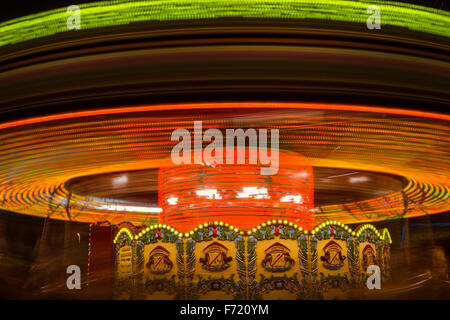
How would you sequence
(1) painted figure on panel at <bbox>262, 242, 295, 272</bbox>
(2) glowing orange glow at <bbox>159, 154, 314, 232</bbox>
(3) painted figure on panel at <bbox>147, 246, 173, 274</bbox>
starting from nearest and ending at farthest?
(1) painted figure on panel at <bbox>262, 242, 295, 272</bbox>
(3) painted figure on panel at <bbox>147, 246, 173, 274</bbox>
(2) glowing orange glow at <bbox>159, 154, 314, 232</bbox>

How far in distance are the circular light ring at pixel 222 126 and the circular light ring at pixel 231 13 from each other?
3.24ft

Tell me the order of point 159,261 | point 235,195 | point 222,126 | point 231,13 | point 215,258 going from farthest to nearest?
point 235,195, point 159,261, point 215,258, point 222,126, point 231,13

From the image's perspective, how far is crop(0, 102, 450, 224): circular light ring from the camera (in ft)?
19.8

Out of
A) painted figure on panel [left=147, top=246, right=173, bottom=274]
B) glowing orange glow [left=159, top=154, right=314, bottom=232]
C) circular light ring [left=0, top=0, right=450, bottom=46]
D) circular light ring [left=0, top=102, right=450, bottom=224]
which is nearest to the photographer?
circular light ring [left=0, top=0, right=450, bottom=46]

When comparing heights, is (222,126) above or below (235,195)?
above

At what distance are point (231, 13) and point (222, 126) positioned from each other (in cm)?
153

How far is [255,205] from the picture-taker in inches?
321

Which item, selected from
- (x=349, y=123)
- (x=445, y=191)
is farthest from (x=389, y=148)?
(x=445, y=191)

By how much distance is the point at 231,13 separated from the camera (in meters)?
5.51

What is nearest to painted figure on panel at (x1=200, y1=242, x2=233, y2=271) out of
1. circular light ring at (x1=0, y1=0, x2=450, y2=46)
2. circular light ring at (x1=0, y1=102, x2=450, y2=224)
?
circular light ring at (x1=0, y1=102, x2=450, y2=224)

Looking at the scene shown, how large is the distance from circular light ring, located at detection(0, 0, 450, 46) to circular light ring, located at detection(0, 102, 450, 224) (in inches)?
38.8

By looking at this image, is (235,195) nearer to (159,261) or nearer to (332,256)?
(159,261)

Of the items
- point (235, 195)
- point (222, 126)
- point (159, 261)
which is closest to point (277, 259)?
point (235, 195)

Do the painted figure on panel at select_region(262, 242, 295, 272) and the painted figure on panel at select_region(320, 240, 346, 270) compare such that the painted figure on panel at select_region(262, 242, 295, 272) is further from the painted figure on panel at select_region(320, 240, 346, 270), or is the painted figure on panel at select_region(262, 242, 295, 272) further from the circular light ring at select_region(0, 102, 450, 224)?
the circular light ring at select_region(0, 102, 450, 224)
